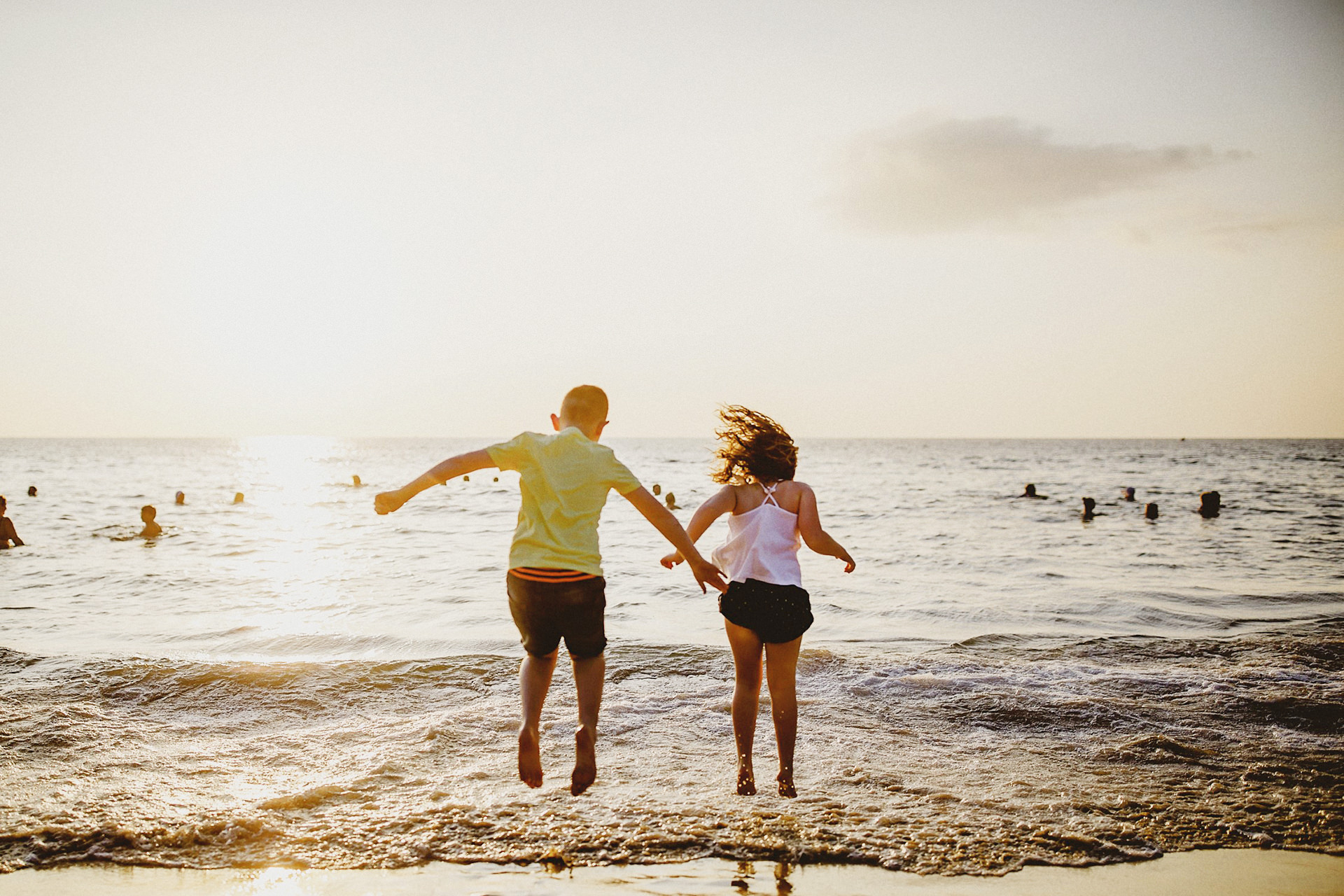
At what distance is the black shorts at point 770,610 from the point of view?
183 inches

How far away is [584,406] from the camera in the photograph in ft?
14.8

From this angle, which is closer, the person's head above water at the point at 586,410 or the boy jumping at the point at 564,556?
the boy jumping at the point at 564,556

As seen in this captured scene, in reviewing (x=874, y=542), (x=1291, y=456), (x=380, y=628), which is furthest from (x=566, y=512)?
(x=1291, y=456)

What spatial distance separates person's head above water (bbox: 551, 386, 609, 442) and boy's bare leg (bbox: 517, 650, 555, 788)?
1221 millimetres

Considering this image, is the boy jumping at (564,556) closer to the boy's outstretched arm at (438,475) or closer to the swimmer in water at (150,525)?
the boy's outstretched arm at (438,475)

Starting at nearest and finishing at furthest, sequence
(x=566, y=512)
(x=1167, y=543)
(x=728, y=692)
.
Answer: (x=566, y=512)
(x=728, y=692)
(x=1167, y=543)

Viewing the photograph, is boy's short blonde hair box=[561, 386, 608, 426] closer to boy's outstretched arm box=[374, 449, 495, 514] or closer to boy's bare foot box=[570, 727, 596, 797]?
boy's outstretched arm box=[374, 449, 495, 514]

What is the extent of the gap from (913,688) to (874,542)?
13.2 m

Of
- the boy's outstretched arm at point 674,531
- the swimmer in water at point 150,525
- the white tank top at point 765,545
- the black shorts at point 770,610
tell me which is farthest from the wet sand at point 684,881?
the swimmer in water at point 150,525

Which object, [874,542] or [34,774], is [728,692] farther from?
[874,542]

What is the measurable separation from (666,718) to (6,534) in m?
17.7

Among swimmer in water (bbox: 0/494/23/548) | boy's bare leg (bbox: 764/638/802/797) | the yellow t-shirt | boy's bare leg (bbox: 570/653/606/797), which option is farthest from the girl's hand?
swimmer in water (bbox: 0/494/23/548)

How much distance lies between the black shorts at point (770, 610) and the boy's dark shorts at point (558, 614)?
77 centimetres

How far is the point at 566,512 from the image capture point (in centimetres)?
427
